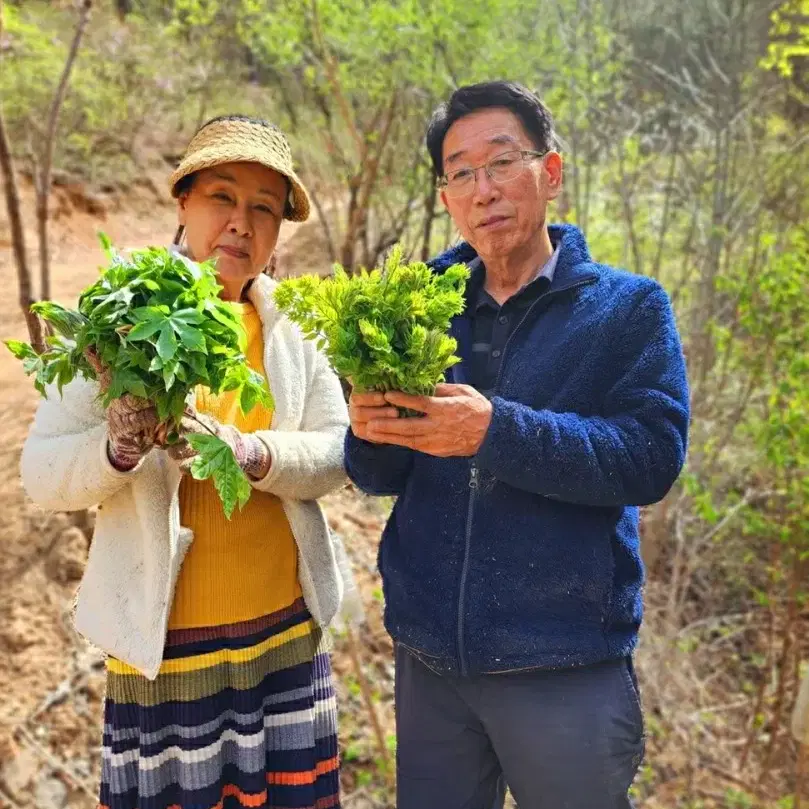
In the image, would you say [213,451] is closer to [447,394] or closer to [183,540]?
[183,540]

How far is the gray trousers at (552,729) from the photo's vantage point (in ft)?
6.19

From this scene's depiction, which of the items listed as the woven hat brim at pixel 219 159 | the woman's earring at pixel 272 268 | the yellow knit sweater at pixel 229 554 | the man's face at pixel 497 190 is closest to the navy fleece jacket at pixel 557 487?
the man's face at pixel 497 190

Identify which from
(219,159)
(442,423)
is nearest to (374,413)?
(442,423)

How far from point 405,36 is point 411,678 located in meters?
5.91

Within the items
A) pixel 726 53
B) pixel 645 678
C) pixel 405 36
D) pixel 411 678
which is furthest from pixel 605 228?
pixel 411 678

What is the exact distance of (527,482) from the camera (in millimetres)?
1755

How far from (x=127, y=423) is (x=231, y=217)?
73 cm

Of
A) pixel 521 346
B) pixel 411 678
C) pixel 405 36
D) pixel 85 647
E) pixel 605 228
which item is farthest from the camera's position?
pixel 605 228

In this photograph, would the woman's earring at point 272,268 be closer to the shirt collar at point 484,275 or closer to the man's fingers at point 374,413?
the shirt collar at point 484,275

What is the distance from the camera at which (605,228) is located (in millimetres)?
7879

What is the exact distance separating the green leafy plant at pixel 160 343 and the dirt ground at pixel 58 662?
1273mm

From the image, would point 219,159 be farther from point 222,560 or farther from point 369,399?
point 222,560

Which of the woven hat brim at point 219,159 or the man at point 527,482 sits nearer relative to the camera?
the man at point 527,482

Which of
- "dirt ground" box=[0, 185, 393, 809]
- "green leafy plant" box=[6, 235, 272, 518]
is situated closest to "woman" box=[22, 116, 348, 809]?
"green leafy plant" box=[6, 235, 272, 518]
